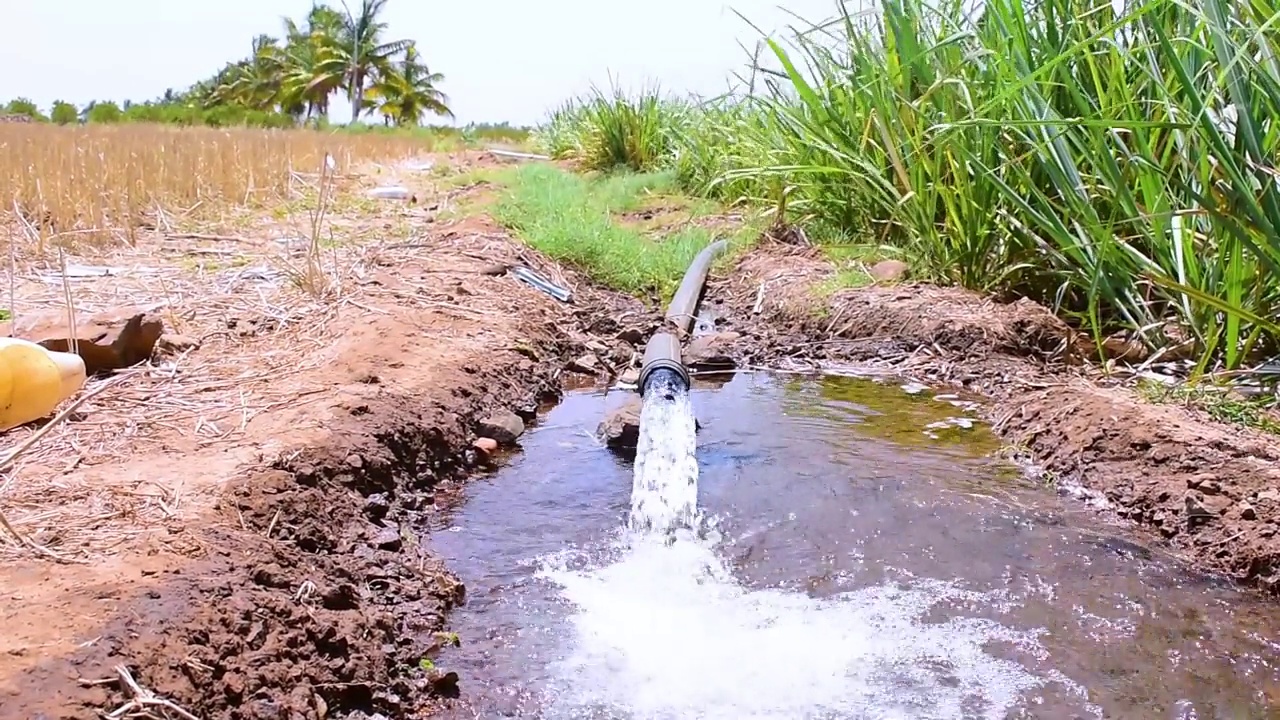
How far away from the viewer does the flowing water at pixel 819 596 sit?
1848 millimetres

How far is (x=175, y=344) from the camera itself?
10.4ft

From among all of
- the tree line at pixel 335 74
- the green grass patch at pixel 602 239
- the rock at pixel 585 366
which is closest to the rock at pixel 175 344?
the rock at pixel 585 366

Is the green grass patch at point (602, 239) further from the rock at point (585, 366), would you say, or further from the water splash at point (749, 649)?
the water splash at point (749, 649)

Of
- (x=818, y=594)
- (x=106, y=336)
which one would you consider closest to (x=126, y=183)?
(x=106, y=336)

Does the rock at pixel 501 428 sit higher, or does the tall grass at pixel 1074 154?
the tall grass at pixel 1074 154

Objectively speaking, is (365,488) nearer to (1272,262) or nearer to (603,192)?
(1272,262)

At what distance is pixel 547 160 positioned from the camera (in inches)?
529

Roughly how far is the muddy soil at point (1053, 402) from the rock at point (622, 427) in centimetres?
117

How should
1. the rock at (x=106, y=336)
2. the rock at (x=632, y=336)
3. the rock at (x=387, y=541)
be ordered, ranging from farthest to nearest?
the rock at (x=632, y=336) < the rock at (x=106, y=336) < the rock at (x=387, y=541)

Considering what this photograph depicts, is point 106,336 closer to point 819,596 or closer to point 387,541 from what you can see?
point 387,541

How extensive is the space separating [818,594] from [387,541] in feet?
3.51

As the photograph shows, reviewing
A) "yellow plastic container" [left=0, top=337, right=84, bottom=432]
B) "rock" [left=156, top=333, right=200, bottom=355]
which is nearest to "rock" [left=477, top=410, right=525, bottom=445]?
"rock" [left=156, top=333, right=200, bottom=355]

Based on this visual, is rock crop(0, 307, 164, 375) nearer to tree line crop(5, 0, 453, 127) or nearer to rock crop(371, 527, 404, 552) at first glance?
rock crop(371, 527, 404, 552)

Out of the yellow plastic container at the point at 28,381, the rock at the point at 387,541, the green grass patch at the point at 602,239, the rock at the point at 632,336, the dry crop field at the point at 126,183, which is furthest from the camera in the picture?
the green grass patch at the point at 602,239
